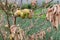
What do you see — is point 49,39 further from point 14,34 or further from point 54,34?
point 14,34

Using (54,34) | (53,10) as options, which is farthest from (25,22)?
(53,10)

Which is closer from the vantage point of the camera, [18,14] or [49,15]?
[49,15]

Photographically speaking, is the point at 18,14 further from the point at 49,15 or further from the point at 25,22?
the point at 25,22

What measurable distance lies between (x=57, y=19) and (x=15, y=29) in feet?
1.20

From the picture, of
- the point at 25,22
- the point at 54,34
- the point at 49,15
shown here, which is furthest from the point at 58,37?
the point at 49,15

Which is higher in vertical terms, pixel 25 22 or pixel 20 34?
pixel 20 34

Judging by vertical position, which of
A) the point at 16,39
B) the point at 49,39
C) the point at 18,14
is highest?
the point at 18,14

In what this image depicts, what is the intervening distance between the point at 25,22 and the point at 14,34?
326 cm

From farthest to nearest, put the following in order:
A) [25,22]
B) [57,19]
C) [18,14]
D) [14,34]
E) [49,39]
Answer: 1. [25,22]
2. [49,39]
3. [14,34]
4. [18,14]
5. [57,19]

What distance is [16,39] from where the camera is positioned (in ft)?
4.84

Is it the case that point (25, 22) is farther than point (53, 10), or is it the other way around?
point (25, 22)

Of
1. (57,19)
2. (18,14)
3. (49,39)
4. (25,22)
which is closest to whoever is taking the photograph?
(57,19)

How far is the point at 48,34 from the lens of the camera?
155 inches

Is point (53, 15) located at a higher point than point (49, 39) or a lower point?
higher
